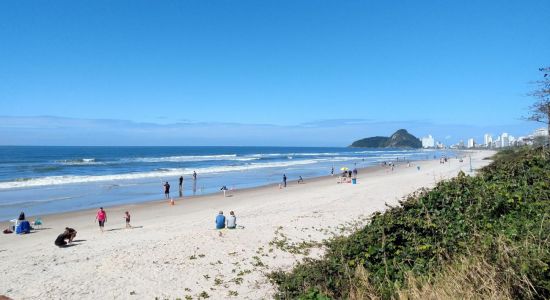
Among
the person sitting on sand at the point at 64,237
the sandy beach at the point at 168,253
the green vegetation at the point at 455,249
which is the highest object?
the green vegetation at the point at 455,249

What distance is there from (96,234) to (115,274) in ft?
18.5

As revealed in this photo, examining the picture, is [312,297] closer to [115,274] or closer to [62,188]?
[115,274]

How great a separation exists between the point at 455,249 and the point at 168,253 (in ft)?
26.4

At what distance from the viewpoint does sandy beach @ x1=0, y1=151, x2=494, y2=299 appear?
906 cm

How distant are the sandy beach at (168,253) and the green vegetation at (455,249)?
2280 millimetres

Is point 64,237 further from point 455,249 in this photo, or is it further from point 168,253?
point 455,249

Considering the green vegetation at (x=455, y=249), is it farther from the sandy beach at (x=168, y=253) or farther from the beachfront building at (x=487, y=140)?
the beachfront building at (x=487, y=140)

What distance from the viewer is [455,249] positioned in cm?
564

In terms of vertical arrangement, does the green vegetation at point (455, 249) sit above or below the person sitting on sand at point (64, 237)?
above

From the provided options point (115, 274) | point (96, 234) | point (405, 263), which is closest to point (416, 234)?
point (405, 263)

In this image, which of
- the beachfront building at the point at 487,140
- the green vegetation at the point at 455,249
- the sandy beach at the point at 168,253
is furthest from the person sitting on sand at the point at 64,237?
the beachfront building at the point at 487,140

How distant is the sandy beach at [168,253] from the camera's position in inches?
357

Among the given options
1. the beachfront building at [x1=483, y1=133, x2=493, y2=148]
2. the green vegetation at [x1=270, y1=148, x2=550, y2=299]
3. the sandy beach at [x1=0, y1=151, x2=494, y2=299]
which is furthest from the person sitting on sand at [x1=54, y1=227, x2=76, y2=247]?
the beachfront building at [x1=483, y1=133, x2=493, y2=148]

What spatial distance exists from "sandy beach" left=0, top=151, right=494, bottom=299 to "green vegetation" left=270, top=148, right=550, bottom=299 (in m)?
2.28
